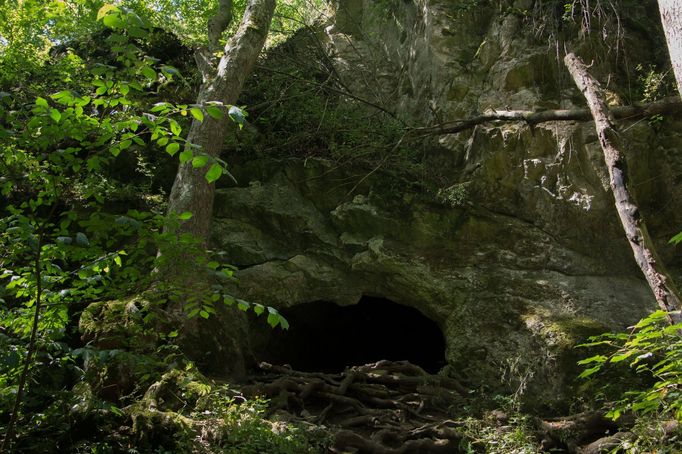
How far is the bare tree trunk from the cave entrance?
561 cm

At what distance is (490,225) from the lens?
770 cm

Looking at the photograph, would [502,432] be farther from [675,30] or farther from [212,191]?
[212,191]

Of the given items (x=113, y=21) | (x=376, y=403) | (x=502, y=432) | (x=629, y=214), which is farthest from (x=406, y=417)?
(x=113, y=21)

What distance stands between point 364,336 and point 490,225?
386 cm

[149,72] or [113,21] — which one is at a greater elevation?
[113,21]

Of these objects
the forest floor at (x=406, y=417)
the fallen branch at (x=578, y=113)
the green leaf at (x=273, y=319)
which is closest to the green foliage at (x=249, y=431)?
the forest floor at (x=406, y=417)

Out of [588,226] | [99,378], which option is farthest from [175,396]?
[588,226]

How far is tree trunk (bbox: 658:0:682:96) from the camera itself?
10.5 feet

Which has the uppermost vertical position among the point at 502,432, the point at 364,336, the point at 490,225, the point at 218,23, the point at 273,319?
the point at 218,23

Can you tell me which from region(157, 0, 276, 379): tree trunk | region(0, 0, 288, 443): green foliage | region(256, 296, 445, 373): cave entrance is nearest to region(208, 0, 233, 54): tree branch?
region(157, 0, 276, 379): tree trunk

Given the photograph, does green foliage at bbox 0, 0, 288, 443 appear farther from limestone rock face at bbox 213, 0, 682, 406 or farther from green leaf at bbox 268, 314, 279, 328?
limestone rock face at bbox 213, 0, 682, 406

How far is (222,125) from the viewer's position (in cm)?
715

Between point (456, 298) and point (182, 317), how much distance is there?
11.4 ft

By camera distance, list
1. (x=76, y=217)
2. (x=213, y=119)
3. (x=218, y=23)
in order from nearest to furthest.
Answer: (x=76, y=217), (x=213, y=119), (x=218, y=23)
